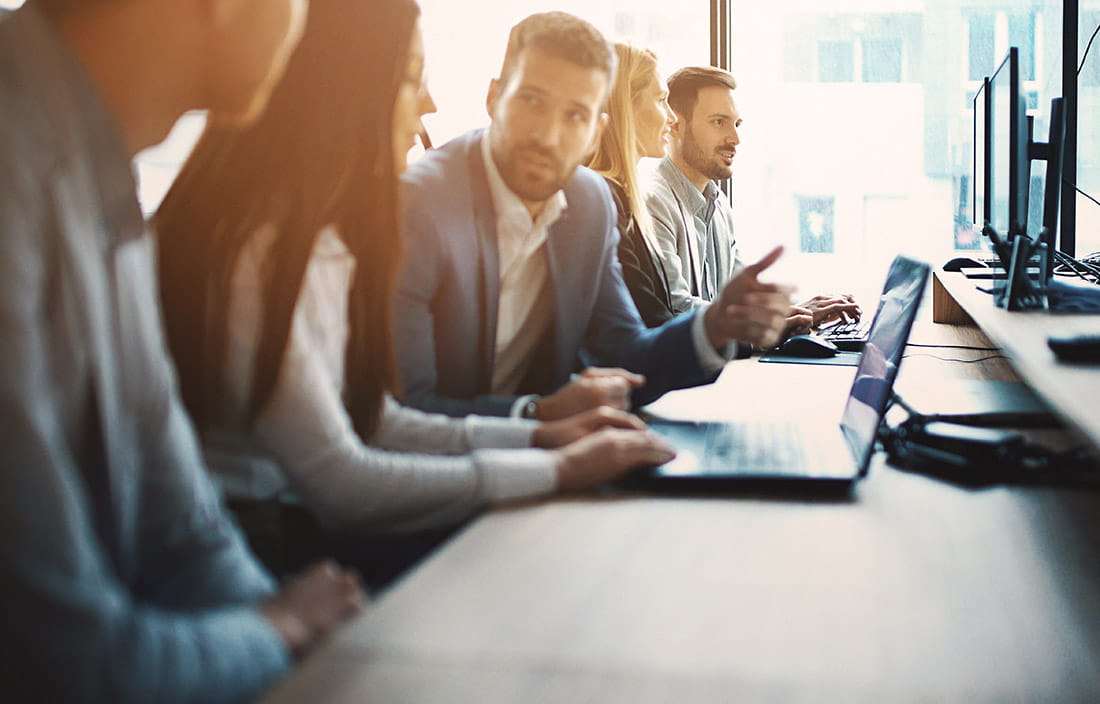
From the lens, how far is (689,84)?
3.21 meters

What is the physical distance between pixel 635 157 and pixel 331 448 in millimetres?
1321

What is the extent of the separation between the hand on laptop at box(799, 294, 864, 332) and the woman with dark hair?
1566mm

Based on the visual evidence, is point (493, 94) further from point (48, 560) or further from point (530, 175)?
point (48, 560)

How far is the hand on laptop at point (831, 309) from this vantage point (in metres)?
2.58

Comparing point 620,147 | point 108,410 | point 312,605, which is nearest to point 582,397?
point 312,605

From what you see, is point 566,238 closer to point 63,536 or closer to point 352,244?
point 352,244

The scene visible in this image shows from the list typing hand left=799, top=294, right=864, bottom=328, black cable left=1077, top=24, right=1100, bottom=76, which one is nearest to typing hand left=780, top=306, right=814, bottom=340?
typing hand left=799, top=294, right=864, bottom=328

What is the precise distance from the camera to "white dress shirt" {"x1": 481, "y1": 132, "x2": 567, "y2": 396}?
4.45 feet

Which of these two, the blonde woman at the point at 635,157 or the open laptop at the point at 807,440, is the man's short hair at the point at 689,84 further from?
the open laptop at the point at 807,440

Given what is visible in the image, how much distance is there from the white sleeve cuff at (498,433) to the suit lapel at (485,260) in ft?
0.40

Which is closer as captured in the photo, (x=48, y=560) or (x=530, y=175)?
(x=48, y=560)

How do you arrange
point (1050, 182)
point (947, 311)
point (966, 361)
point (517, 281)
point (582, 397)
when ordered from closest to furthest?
point (582, 397) → point (517, 281) → point (1050, 182) → point (966, 361) → point (947, 311)

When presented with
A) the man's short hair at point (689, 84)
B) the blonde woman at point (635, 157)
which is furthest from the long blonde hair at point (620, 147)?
the man's short hair at point (689, 84)

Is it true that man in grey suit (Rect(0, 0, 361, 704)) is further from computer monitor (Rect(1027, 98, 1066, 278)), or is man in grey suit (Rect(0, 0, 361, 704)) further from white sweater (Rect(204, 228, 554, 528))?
computer monitor (Rect(1027, 98, 1066, 278))
